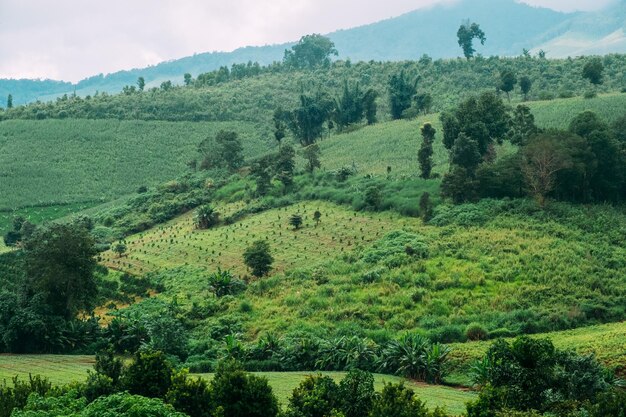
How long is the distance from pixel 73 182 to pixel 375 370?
67392 mm

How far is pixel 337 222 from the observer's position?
6525cm

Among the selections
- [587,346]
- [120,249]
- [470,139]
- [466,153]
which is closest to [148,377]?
[587,346]

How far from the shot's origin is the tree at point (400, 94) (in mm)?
99625

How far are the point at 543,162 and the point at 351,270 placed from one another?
15254mm

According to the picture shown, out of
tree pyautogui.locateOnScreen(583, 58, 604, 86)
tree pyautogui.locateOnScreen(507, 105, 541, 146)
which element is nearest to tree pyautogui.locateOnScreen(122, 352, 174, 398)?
tree pyautogui.locateOnScreen(507, 105, 541, 146)

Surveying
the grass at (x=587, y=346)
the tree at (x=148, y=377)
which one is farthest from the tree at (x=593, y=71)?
the tree at (x=148, y=377)

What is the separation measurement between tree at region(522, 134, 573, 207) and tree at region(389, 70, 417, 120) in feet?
133

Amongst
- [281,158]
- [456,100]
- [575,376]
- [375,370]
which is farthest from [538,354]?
[456,100]

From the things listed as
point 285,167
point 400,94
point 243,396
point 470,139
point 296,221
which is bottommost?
point 243,396

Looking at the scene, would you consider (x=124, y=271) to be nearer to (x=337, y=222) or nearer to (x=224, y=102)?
(x=337, y=222)

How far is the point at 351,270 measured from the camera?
5509cm

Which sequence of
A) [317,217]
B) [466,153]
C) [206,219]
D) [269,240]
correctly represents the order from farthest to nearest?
1. [206,219]
2. [317,217]
3. [466,153]
4. [269,240]

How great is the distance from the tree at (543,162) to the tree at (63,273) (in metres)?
29.6

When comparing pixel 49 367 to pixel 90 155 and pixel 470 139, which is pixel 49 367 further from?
pixel 90 155
